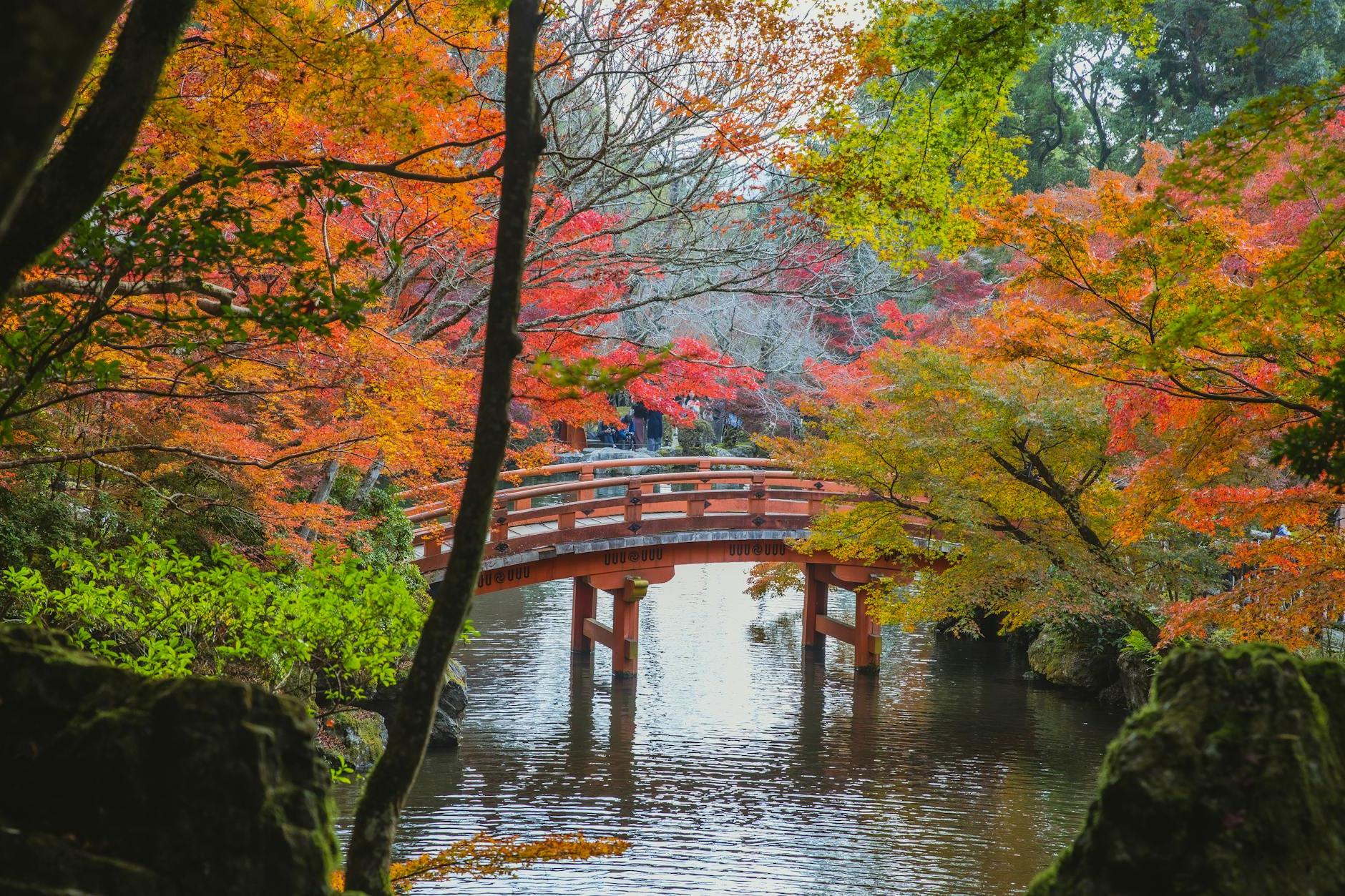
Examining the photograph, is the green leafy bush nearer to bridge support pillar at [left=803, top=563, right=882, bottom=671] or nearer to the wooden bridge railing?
the wooden bridge railing

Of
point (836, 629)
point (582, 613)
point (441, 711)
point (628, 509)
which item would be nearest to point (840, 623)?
point (836, 629)

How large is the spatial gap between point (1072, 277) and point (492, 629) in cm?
1235

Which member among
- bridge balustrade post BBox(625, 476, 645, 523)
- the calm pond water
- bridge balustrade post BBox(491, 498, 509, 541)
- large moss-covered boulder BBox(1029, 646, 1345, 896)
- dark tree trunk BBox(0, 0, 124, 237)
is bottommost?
the calm pond water

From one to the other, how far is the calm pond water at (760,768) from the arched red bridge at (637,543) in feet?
2.21

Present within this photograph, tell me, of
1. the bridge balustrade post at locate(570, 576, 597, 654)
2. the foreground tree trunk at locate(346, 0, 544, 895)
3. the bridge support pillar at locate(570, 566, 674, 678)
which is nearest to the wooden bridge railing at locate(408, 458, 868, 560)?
the bridge support pillar at locate(570, 566, 674, 678)

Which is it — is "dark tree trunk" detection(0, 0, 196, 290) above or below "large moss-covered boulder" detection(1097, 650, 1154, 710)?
above

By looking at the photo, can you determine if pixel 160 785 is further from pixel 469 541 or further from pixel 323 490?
pixel 323 490

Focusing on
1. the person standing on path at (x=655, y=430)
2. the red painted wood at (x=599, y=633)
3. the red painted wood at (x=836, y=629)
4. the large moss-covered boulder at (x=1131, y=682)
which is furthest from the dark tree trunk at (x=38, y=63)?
the person standing on path at (x=655, y=430)

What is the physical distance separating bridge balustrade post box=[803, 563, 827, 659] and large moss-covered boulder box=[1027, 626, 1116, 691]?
3.44m

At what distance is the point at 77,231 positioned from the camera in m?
4.06

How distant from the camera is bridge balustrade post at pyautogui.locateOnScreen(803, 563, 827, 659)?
18.3m

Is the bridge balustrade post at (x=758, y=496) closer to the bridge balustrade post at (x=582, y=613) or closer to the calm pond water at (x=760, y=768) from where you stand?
the calm pond water at (x=760, y=768)

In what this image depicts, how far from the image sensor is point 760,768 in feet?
39.0

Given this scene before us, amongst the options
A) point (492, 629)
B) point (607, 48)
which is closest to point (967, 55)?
point (607, 48)
